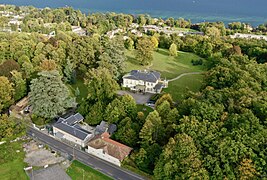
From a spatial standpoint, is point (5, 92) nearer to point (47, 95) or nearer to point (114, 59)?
point (47, 95)

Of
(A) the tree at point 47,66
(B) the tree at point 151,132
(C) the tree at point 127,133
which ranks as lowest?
(C) the tree at point 127,133

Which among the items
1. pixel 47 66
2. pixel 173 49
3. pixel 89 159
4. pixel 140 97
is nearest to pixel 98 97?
pixel 140 97

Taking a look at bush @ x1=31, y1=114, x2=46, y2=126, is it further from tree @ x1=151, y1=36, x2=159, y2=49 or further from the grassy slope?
tree @ x1=151, y1=36, x2=159, y2=49

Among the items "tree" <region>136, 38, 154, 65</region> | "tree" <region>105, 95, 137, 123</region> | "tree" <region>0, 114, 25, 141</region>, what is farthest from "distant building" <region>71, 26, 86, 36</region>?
"tree" <region>105, 95, 137, 123</region>

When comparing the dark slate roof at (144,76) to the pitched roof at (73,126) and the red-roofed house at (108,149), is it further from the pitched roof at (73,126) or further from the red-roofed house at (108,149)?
the red-roofed house at (108,149)

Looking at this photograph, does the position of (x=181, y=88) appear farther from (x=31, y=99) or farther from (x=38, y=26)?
(x=38, y=26)

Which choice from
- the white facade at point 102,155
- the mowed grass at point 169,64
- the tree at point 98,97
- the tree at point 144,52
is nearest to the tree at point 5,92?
the tree at point 98,97
